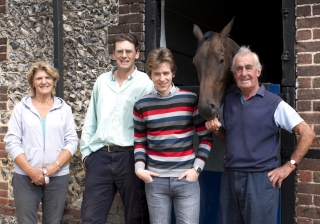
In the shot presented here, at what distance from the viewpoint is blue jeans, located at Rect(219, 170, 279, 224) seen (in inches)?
118

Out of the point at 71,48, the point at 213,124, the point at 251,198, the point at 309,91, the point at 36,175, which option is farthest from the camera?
the point at 71,48

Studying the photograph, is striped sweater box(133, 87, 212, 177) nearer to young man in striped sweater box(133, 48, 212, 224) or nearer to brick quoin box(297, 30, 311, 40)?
young man in striped sweater box(133, 48, 212, 224)

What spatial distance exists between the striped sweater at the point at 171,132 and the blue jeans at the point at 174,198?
7 cm

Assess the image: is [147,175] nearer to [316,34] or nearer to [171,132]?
[171,132]

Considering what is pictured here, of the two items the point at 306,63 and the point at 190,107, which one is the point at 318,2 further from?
the point at 190,107

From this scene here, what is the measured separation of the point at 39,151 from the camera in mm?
3615

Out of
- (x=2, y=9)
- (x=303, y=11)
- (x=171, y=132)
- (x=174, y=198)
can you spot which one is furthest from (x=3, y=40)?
(x=303, y=11)

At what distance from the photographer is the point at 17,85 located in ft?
16.1

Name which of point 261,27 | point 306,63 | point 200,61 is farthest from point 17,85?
point 261,27

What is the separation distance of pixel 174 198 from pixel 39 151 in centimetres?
122

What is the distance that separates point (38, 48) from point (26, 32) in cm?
24

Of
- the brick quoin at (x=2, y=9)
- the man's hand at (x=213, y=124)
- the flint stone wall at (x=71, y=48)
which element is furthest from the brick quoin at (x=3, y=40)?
the man's hand at (x=213, y=124)

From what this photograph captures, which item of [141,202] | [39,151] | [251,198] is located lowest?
[141,202]

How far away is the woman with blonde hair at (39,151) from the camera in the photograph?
359cm
